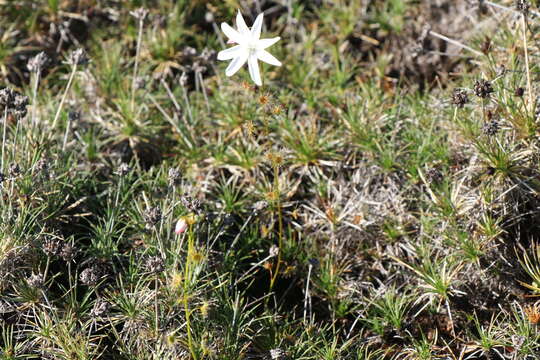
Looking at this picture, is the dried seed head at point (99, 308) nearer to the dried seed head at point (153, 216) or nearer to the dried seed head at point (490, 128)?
the dried seed head at point (153, 216)

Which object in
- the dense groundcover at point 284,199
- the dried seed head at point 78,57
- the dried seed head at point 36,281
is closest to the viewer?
the dried seed head at point 36,281

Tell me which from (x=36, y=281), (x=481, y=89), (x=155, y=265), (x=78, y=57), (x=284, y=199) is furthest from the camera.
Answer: (x=284, y=199)

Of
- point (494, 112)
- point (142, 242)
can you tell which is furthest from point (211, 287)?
point (494, 112)

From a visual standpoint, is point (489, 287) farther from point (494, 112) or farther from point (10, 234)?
point (10, 234)

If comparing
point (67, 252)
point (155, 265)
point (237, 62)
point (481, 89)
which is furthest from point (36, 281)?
point (481, 89)

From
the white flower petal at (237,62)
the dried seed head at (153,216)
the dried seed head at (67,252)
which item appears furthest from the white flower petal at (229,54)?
the dried seed head at (67,252)

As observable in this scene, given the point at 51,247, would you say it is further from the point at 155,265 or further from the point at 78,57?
the point at 78,57
